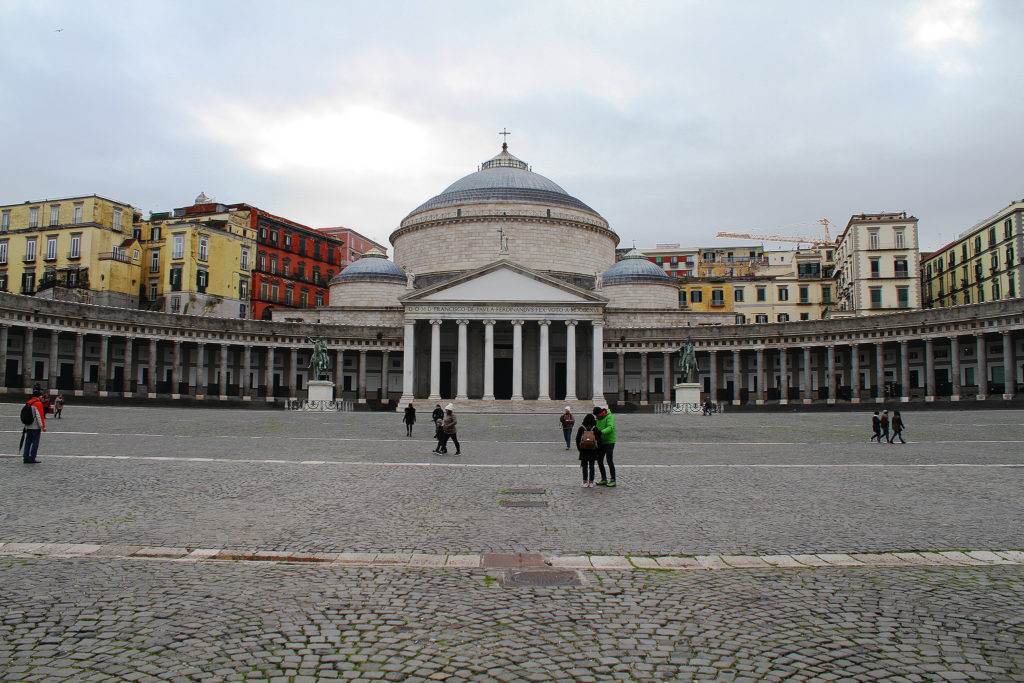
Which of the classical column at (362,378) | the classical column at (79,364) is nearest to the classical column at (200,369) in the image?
the classical column at (79,364)

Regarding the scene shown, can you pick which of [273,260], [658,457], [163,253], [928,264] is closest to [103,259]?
[163,253]

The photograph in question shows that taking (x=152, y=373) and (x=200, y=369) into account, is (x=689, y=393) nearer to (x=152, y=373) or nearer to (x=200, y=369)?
(x=200, y=369)

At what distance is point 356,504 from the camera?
11.6 meters

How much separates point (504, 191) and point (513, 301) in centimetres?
1779

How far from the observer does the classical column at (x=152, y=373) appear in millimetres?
54519

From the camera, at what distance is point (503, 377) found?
200 ft

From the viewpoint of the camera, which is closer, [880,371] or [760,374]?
[880,371]

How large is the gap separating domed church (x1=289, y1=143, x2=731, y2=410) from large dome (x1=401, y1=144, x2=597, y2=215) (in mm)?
150

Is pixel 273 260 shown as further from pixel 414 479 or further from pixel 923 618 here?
pixel 923 618

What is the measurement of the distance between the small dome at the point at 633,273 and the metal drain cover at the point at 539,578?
2504 inches

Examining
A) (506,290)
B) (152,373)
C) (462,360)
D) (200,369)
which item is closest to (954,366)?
(506,290)

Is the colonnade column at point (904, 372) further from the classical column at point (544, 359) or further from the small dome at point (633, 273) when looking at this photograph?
the classical column at point (544, 359)

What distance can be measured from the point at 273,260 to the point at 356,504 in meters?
67.1

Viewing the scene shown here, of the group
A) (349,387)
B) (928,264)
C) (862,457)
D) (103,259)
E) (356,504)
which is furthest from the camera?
(928,264)
